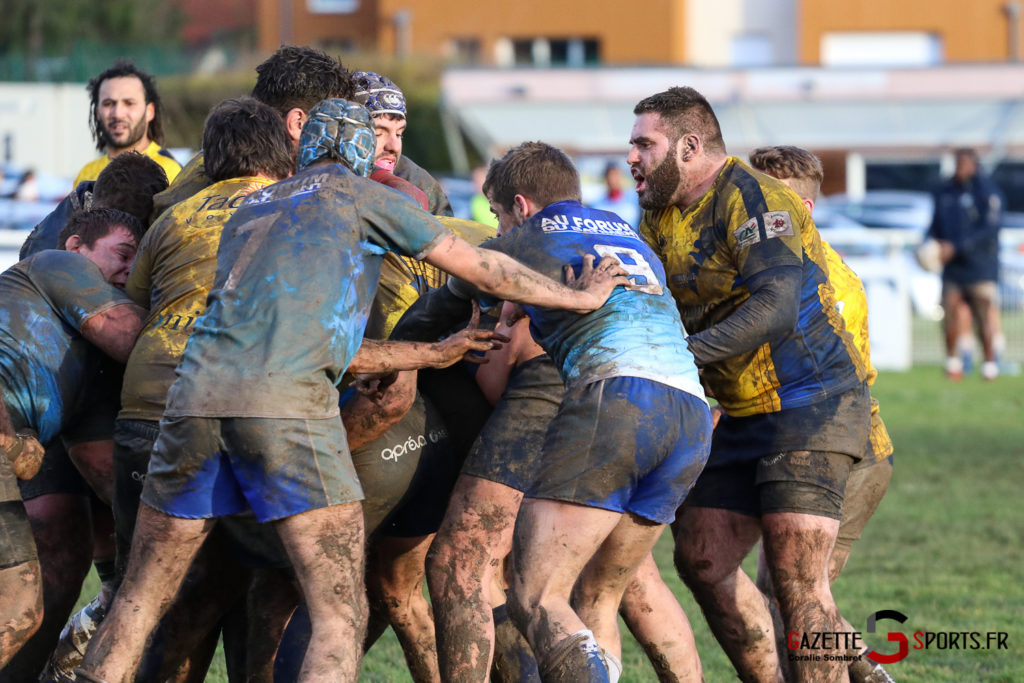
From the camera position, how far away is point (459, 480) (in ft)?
16.2

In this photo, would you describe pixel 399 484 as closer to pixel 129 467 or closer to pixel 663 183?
pixel 129 467

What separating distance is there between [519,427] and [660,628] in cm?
88

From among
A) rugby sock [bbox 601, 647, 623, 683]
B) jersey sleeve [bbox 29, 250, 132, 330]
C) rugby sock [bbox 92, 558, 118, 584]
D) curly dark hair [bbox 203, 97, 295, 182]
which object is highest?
curly dark hair [bbox 203, 97, 295, 182]

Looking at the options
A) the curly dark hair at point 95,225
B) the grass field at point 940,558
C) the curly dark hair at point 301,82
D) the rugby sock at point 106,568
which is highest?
the curly dark hair at point 301,82

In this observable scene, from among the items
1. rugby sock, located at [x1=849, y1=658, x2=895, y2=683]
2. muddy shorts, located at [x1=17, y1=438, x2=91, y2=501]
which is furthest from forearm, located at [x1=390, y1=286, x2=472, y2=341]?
rugby sock, located at [x1=849, y1=658, x2=895, y2=683]

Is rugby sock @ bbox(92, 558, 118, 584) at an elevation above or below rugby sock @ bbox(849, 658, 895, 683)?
above

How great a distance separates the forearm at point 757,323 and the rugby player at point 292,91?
1.82 meters

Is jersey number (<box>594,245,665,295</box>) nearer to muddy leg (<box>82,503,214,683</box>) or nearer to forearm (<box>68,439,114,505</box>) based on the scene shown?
muddy leg (<box>82,503,214,683</box>)

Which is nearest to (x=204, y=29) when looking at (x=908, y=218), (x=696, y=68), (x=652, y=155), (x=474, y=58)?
(x=474, y=58)

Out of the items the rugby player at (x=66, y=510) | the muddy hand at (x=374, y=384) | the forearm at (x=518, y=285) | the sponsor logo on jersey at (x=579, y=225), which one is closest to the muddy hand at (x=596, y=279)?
the forearm at (x=518, y=285)

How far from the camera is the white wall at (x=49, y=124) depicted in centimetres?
3269

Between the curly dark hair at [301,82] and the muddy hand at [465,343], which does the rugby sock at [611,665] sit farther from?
the curly dark hair at [301,82]

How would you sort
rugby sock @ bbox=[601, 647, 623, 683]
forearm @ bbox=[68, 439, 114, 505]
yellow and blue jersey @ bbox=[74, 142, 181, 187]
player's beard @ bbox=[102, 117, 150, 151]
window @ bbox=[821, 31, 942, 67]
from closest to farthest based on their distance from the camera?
rugby sock @ bbox=[601, 647, 623, 683]
forearm @ bbox=[68, 439, 114, 505]
yellow and blue jersey @ bbox=[74, 142, 181, 187]
player's beard @ bbox=[102, 117, 150, 151]
window @ bbox=[821, 31, 942, 67]

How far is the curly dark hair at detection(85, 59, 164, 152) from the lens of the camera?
23.3ft
